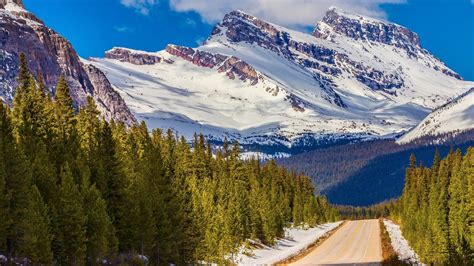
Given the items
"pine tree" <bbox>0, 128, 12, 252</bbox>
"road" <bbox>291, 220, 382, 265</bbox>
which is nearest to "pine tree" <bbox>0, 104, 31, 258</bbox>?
"pine tree" <bbox>0, 128, 12, 252</bbox>

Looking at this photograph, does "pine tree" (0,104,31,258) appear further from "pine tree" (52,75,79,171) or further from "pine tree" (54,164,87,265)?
"pine tree" (52,75,79,171)

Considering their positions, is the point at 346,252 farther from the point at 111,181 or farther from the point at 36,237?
the point at 36,237

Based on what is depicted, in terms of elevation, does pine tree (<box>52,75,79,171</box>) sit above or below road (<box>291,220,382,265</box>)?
above

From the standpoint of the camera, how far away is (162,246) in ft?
190

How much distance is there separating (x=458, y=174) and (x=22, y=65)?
49.9 metres

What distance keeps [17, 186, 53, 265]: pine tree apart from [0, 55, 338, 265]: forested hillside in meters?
0.06

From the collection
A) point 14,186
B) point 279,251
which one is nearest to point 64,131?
point 14,186

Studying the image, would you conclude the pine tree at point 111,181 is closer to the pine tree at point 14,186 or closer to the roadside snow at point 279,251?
the pine tree at point 14,186

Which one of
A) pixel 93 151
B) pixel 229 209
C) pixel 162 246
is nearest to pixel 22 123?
pixel 93 151

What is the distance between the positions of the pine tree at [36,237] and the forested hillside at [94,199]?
63mm

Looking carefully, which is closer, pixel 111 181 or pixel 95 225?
pixel 95 225

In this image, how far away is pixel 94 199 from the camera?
4738 cm

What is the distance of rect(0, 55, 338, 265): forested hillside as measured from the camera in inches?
1629

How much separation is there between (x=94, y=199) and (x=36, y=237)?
880 cm
